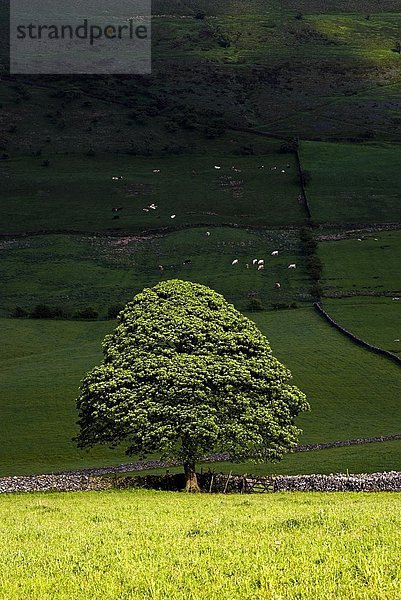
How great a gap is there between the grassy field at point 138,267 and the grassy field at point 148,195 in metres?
10.1

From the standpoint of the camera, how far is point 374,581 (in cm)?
1134

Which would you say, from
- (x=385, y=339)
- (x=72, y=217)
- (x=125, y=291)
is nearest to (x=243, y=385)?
(x=385, y=339)

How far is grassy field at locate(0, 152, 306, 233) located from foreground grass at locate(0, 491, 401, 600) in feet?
447

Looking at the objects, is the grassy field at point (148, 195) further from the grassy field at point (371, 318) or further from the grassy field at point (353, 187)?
the grassy field at point (371, 318)

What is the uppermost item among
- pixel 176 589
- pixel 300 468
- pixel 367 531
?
pixel 176 589

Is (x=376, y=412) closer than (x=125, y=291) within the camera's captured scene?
Yes

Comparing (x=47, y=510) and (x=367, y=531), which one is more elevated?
(x=367, y=531)

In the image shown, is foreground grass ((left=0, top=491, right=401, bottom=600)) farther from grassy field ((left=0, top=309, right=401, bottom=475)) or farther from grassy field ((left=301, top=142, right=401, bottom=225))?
grassy field ((left=301, top=142, right=401, bottom=225))

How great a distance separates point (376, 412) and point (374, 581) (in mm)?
56686

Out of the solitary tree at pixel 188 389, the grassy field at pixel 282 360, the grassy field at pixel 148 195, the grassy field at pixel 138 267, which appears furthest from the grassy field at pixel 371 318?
the grassy field at pixel 148 195

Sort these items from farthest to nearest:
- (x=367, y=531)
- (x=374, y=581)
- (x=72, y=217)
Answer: (x=72, y=217)
(x=367, y=531)
(x=374, y=581)

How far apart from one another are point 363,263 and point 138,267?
40.9 meters

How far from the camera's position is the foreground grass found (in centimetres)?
1159

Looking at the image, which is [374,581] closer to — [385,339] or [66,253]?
[385,339]
